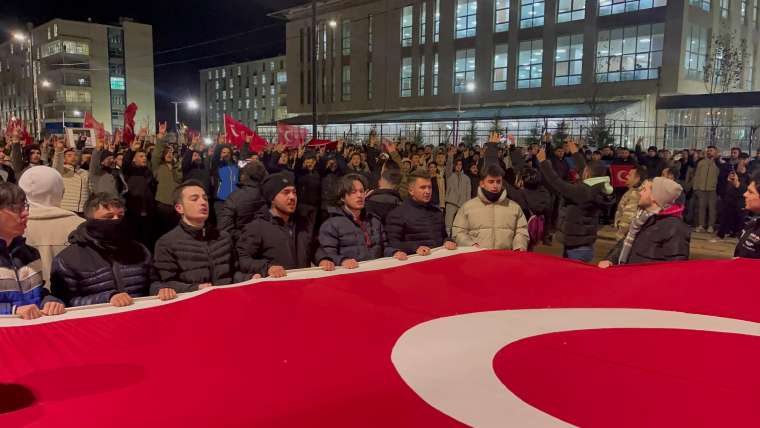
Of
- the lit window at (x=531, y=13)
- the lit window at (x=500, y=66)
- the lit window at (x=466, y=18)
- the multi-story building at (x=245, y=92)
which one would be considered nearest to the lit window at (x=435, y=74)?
the lit window at (x=466, y=18)

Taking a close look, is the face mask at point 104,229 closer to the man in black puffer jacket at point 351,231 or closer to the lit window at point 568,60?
the man in black puffer jacket at point 351,231

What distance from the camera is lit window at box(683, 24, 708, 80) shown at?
113 ft

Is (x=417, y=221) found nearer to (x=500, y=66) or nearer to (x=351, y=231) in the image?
(x=351, y=231)

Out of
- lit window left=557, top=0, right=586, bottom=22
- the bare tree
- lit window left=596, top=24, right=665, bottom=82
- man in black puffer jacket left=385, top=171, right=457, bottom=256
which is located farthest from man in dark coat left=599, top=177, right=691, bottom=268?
lit window left=557, top=0, right=586, bottom=22

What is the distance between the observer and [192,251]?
445 cm

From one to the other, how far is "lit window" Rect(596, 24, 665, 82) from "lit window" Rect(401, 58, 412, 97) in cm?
1580

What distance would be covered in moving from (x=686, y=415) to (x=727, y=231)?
42.9 feet

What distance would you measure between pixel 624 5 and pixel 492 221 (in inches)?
1353

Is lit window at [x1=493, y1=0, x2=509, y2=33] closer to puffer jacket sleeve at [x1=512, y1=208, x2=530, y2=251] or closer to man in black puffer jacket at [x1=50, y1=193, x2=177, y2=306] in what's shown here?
puffer jacket sleeve at [x1=512, y1=208, x2=530, y2=251]

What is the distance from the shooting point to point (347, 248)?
547cm

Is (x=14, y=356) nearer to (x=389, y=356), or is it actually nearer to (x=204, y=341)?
(x=204, y=341)

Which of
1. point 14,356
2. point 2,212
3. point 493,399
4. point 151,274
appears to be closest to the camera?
point 493,399

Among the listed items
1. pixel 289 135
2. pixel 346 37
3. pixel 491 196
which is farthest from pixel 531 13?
pixel 491 196

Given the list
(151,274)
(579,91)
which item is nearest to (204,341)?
(151,274)
